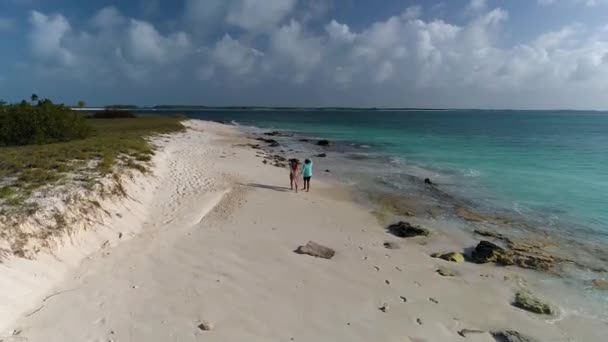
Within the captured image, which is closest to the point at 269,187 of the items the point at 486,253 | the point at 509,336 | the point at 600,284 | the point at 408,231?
the point at 408,231

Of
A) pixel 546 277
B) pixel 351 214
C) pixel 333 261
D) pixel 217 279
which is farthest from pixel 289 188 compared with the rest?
→ pixel 546 277

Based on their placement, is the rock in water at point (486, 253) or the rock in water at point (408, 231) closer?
the rock in water at point (486, 253)

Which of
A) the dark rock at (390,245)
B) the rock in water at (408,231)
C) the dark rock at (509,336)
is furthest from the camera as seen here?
the rock in water at (408,231)

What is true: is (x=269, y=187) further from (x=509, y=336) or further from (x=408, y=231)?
(x=509, y=336)

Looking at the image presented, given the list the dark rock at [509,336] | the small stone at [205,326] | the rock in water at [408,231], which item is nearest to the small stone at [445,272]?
the dark rock at [509,336]

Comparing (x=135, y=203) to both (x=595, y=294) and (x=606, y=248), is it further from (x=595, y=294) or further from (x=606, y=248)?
(x=606, y=248)

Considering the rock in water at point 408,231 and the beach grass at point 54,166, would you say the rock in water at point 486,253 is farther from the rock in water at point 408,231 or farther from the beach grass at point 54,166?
the beach grass at point 54,166

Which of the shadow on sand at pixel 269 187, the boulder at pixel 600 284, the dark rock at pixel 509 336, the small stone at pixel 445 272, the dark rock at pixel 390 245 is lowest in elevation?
the boulder at pixel 600 284
